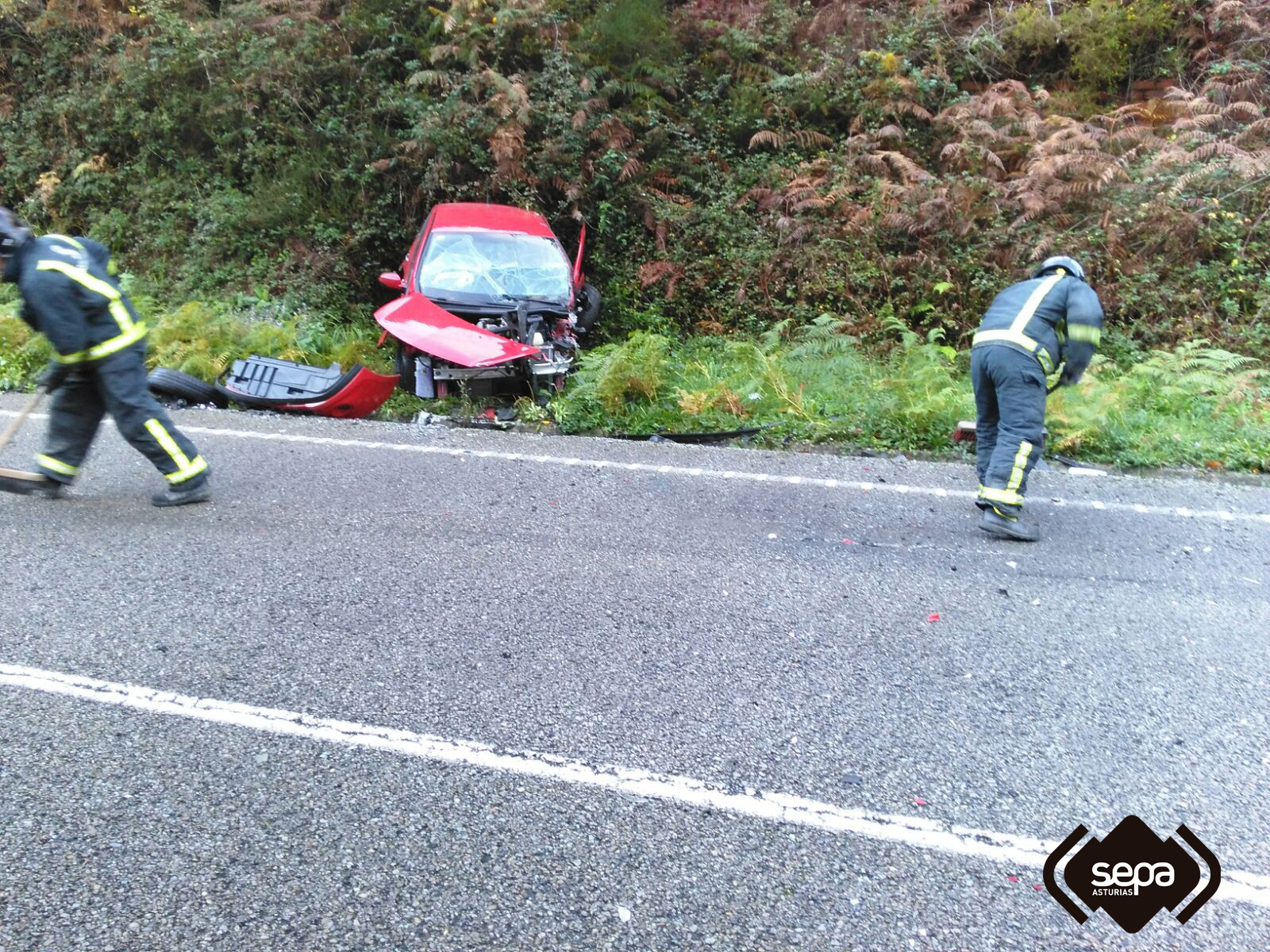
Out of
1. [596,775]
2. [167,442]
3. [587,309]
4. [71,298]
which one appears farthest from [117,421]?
[587,309]

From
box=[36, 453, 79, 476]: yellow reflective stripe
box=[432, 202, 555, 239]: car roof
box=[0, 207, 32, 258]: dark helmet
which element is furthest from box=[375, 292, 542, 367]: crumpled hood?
box=[0, 207, 32, 258]: dark helmet

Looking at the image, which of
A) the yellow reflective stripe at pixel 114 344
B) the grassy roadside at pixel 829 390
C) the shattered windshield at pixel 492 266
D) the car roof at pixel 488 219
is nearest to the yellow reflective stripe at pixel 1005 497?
the grassy roadside at pixel 829 390

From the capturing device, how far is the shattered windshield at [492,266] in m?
7.44

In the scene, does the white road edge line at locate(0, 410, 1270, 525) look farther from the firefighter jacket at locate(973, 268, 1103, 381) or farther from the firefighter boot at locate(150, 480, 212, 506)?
the firefighter boot at locate(150, 480, 212, 506)

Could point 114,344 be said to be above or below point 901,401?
above

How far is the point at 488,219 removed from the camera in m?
8.37

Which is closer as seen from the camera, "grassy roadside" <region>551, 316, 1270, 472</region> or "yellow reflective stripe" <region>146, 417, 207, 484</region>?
"yellow reflective stripe" <region>146, 417, 207, 484</region>

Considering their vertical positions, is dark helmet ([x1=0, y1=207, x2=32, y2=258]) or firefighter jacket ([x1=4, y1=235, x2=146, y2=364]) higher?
dark helmet ([x1=0, y1=207, x2=32, y2=258])

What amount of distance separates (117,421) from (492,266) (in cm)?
371

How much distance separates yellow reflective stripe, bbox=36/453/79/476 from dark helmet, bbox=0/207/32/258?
118cm

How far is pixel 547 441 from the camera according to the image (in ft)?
21.6

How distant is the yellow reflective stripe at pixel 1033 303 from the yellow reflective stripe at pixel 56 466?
572cm

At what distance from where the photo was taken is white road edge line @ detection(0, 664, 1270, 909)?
2631 millimetres

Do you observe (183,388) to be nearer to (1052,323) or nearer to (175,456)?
(175,456)
